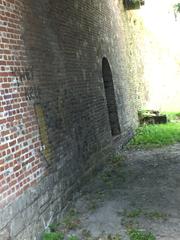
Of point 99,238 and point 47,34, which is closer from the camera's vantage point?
point 99,238

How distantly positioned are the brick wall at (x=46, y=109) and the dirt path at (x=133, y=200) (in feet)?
1.40

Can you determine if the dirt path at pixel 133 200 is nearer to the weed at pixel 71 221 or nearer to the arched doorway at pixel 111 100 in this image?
the weed at pixel 71 221

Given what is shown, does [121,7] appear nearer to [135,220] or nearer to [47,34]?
[47,34]

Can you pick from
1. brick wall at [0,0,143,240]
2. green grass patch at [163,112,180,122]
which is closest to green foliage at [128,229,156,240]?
brick wall at [0,0,143,240]

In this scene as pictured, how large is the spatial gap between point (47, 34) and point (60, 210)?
287cm

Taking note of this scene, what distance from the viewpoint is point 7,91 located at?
5547 mm

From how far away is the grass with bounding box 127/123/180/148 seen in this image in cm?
1307

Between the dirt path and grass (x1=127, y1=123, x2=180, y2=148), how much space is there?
2292 millimetres

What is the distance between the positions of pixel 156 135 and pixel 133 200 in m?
6.87

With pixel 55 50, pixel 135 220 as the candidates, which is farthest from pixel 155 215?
pixel 55 50

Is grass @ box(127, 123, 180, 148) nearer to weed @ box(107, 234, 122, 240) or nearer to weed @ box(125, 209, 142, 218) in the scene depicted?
weed @ box(125, 209, 142, 218)

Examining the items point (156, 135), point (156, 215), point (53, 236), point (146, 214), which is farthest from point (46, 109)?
point (156, 135)

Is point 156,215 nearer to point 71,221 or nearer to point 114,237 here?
point 114,237

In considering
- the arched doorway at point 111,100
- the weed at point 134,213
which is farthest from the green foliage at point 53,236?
the arched doorway at point 111,100
